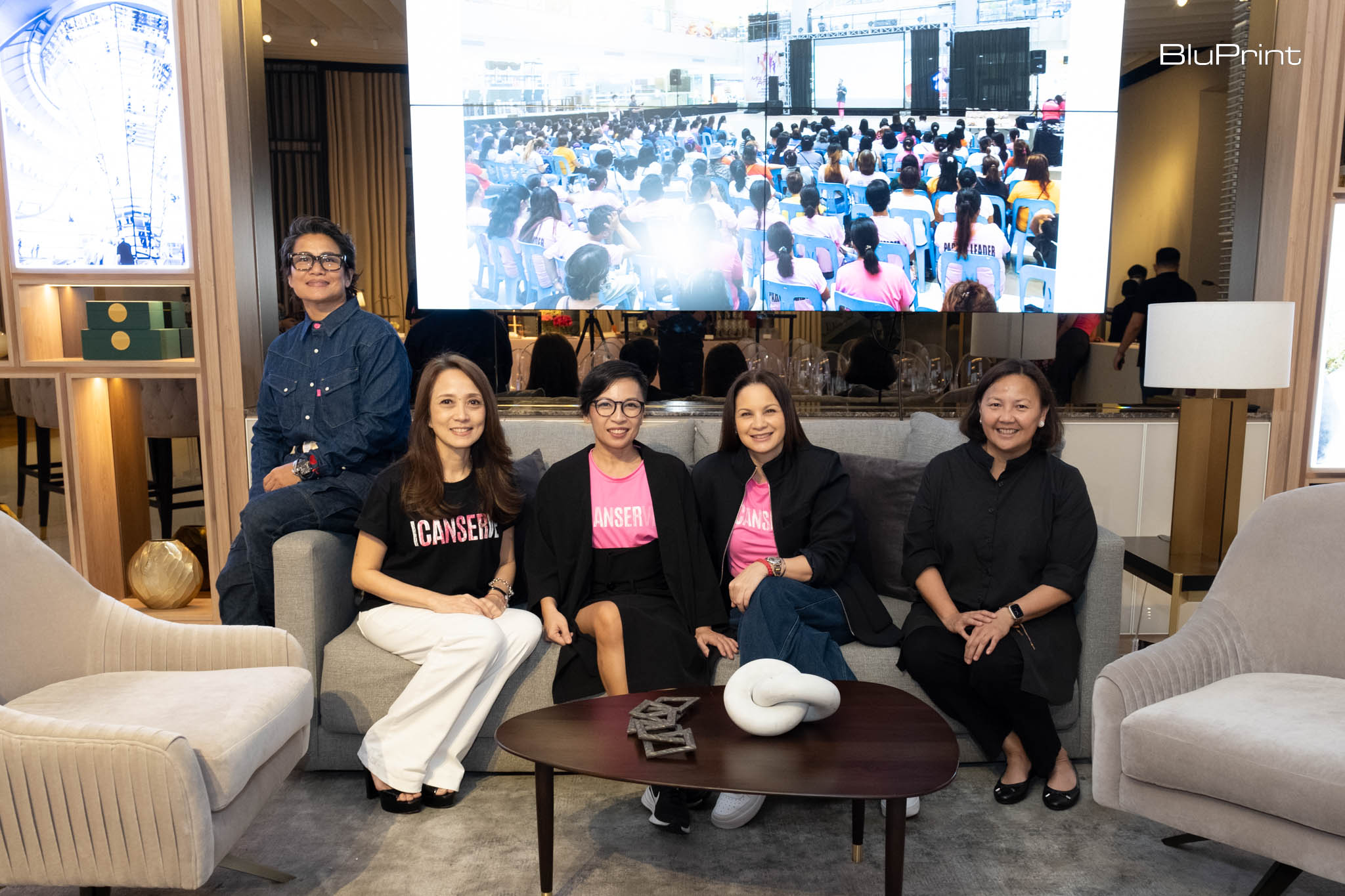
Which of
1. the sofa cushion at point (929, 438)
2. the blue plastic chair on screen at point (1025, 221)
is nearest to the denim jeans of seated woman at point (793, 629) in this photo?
the sofa cushion at point (929, 438)

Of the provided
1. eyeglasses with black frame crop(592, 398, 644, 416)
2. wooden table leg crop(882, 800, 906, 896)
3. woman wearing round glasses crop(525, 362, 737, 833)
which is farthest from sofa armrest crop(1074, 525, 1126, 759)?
eyeglasses with black frame crop(592, 398, 644, 416)

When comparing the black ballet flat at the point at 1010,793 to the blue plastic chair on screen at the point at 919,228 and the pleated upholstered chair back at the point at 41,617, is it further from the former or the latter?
the pleated upholstered chair back at the point at 41,617

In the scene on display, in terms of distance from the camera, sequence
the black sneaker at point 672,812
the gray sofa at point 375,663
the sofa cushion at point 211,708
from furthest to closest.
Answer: the gray sofa at point 375,663, the black sneaker at point 672,812, the sofa cushion at point 211,708

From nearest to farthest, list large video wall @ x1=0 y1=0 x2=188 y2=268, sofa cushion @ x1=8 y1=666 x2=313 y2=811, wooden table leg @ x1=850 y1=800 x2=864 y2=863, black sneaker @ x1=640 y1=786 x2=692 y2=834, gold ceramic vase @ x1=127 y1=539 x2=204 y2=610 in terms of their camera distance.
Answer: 1. sofa cushion @ x1=8 y1=666 x2=313 y2=811
2. wooden table leg @ x1=850 y1=800 x2=864 y2=863
3. black sneaker @ x1=640 y1=786 x2=692 y2=834
4. large video wall @ x1=0 y1=0 x2=188 y2=268
5. gold ceramic vase @ x1=127 y1=539 x2=204 y2=610

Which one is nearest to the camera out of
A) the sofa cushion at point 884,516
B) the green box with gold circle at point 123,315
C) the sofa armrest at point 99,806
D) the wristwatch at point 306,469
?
the sofa armrest at point 99,806

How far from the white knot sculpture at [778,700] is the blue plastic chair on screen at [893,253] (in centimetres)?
212

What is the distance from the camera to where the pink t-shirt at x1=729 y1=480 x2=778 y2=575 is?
103 inches

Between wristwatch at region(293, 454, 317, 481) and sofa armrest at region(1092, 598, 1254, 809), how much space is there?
204cm

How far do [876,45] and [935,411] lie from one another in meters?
1.34

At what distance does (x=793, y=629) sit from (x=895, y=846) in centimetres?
73

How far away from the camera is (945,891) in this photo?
2021 mm

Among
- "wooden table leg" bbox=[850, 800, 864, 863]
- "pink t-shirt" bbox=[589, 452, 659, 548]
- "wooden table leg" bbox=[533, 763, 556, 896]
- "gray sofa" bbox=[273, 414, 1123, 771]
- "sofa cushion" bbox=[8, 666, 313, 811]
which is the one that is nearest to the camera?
"sofa cushion" bbox=[8, 666, 313, 811]

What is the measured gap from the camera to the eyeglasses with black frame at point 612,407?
2.48 meters

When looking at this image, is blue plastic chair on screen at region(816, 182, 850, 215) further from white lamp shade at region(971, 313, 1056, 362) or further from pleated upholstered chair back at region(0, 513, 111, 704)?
pleated upholstered chair back at region(0, 513, 111, 704)
